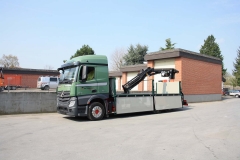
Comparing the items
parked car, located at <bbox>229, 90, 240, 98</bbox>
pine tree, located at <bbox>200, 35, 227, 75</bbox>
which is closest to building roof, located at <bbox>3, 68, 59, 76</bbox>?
parked car, located at <bbox>229, 90, 240, 98</bbox>

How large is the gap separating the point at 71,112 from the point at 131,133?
3.87 m

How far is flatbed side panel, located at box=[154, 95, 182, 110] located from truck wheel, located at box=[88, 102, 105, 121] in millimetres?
4593

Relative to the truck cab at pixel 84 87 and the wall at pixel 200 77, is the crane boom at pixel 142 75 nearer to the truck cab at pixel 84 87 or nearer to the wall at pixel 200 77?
the truck cab at pixel 84 87

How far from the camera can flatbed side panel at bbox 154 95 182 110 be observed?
603 inches

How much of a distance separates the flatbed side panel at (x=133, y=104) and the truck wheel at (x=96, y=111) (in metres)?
1.08

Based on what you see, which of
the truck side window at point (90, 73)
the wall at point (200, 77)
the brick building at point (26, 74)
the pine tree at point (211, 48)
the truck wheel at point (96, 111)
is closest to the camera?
the truck side window at point (90, 73)

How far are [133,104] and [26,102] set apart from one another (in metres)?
6.86

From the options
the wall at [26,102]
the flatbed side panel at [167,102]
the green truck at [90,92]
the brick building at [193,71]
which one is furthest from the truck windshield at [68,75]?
the brick building at [193,71]

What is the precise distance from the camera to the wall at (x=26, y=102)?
13.8m

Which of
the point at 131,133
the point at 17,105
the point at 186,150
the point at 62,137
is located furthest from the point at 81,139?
the point at 17,105

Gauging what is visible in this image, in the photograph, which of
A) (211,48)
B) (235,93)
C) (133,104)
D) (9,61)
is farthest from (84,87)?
(9,61)

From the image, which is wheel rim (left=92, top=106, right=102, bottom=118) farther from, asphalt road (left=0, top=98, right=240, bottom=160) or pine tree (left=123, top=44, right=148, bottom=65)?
pine tree (left=123, top=44, right=148, bottom=65)

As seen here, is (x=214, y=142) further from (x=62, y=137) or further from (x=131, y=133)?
(x=62, y=137)

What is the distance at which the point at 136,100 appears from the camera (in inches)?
544
